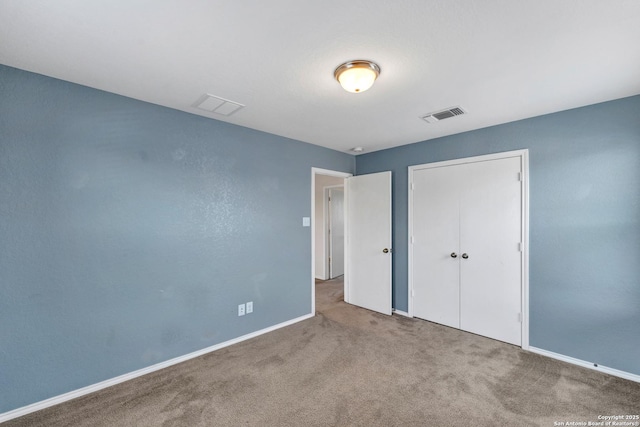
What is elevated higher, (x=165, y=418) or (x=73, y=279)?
(x=73, y=279)

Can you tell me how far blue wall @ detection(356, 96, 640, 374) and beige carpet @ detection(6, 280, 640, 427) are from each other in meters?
0.29

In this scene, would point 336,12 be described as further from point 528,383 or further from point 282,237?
point 528,383

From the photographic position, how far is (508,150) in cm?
293

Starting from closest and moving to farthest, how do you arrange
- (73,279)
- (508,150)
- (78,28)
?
1. (78,28)
2. (73,279)
3. (508,150)

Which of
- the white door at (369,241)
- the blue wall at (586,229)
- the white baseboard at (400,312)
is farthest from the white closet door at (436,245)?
the blue wall at (586,229)

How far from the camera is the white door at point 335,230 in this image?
586 centimetres

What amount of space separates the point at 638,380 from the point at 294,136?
3.97 metres

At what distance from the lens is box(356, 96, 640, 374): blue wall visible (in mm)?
2309

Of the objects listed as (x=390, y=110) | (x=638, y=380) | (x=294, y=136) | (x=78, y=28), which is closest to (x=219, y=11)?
(x=78, y=28)

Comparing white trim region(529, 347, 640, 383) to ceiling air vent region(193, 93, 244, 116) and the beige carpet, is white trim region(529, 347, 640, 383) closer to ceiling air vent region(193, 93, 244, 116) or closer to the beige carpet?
the beige carpet

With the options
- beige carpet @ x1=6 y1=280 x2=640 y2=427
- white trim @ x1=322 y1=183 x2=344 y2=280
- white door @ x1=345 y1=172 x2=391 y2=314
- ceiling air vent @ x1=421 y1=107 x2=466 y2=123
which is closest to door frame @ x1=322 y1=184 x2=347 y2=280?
white trim @ x1=322 y1=183 x2=344 y2=280

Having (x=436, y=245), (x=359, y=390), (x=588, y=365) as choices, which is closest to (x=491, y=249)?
(x=436, y=245)

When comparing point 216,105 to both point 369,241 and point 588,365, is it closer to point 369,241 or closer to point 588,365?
point 369,241

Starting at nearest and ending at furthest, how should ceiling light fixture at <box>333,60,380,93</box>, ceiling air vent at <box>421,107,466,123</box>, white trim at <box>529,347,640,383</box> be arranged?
ceiling light fixture at <box>333,60,380,93</box> < white trim at <box>529,347,640,383</box> < ceiling air vent at <box>421,107,466,123</box>
